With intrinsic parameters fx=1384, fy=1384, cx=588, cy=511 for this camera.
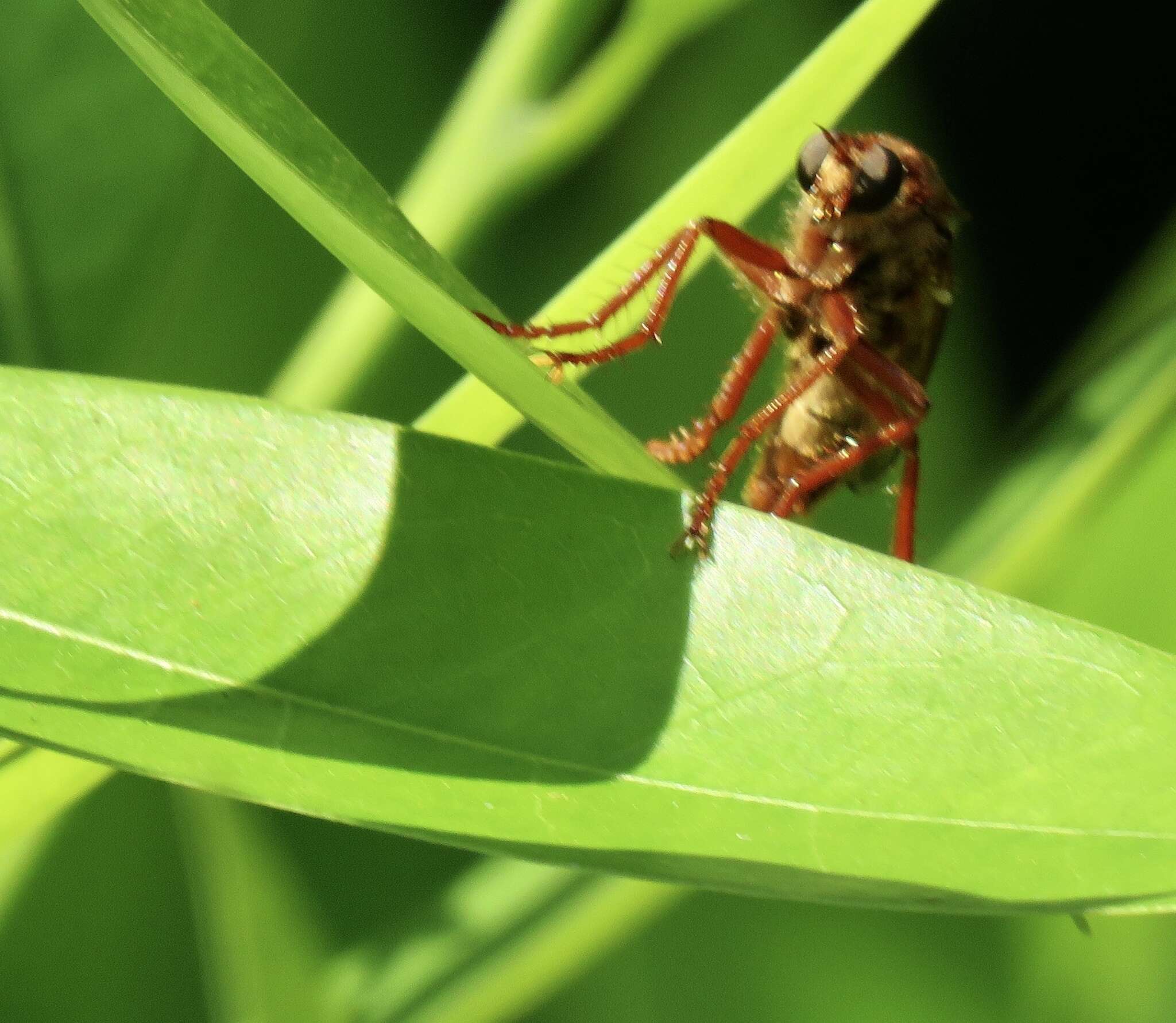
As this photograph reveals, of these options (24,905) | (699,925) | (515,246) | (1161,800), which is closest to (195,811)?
(24,905)

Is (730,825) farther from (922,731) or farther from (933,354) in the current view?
(933,354)

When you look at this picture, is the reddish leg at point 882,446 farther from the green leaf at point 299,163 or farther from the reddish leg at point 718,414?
the green leaf at point 299,163

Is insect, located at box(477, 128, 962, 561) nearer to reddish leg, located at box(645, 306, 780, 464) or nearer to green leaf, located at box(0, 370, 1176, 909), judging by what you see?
reddish leg, located at box(645, 306, 780, 464)

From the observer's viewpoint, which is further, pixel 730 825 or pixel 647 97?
pixel 647 97

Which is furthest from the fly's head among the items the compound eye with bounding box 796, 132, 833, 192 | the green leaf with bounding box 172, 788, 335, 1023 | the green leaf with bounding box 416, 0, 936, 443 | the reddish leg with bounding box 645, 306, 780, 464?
the green leaf with bounding box 172, 788, 335, 1023

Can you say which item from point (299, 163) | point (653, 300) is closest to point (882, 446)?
point (653, 300)

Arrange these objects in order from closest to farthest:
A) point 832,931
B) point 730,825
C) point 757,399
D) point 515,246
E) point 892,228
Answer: point 730,825, point 832,931, point 515,246, point 892,228, point 757,399

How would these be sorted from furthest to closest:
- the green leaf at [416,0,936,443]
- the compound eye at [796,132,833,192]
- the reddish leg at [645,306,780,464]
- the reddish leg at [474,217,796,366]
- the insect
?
the compound eye at [796,132,833,192]
the insect
the reddish leg at [645,306,780,464]
the reddish leg at [474,217,796,366]
the green leaf at [416,0,936,443]
